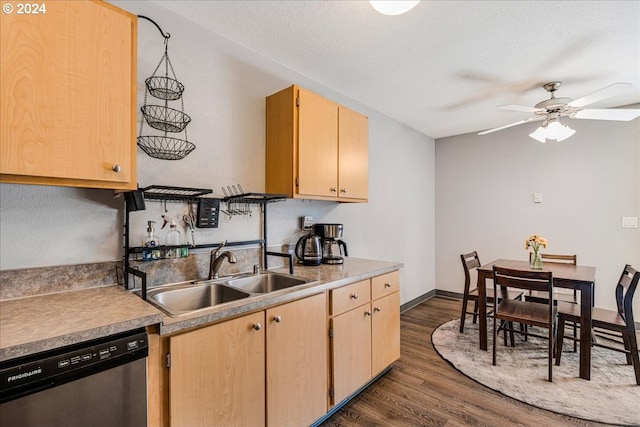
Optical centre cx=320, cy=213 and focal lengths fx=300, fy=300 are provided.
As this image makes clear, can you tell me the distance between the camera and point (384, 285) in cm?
230

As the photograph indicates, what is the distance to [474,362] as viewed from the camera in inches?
102

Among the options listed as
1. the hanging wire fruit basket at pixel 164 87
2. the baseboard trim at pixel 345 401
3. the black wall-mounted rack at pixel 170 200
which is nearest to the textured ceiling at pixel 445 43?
the hanging wire fruit basket at pixel 164 87

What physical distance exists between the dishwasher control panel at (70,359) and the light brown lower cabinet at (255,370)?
14cm

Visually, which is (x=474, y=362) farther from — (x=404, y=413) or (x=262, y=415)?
(x=262, y=415)

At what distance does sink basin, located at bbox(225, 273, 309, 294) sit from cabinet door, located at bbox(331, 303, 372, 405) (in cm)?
35

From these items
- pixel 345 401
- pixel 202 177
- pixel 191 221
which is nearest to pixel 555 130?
pixel 345 401

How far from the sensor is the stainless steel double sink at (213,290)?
1603mm

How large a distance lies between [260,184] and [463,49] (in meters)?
1.79

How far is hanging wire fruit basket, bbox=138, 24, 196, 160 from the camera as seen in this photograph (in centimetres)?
170

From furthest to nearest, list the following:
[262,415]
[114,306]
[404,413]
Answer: [404,413]
[262,415]
[114,306]


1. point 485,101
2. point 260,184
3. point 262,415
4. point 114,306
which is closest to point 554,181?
point 485,101

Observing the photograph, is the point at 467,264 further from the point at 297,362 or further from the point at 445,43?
the point at 297,362

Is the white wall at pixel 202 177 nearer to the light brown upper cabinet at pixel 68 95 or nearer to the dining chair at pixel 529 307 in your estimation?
the light brown upper cabinet at pixel 68 95

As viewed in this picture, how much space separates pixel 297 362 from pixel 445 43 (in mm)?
2292
